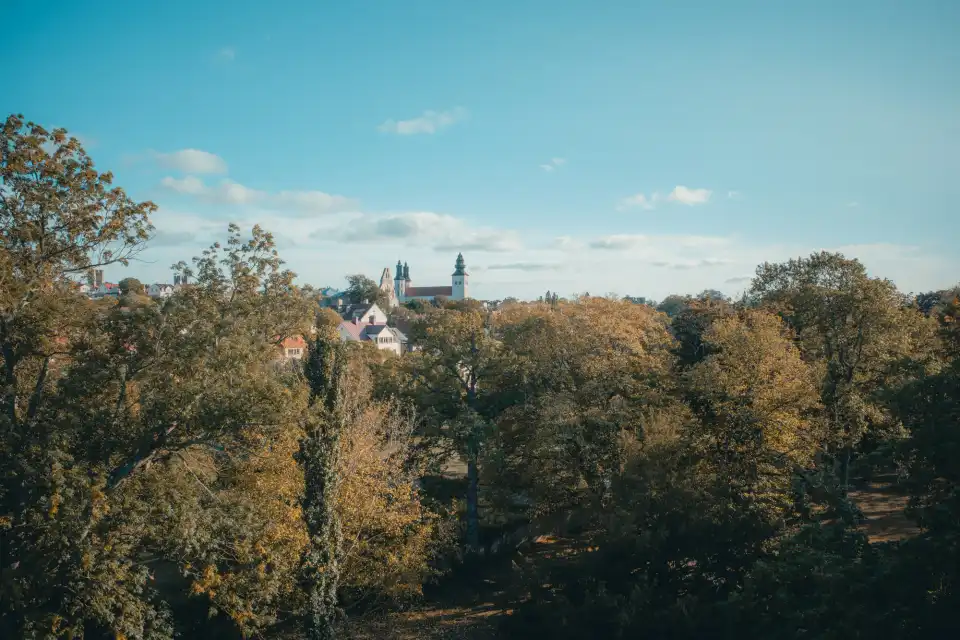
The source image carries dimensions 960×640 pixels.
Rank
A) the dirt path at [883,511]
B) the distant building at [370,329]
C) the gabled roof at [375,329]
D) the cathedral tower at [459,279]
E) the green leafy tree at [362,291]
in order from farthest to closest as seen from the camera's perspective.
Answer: the cathedral tower at [459,279] < the green leafy tree at [362,291] < the gabled roof at [375,329] < the distant building at [370,329] < the dirt path at [883,511]

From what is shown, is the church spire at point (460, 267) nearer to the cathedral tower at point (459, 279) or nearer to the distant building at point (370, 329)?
the cathedral tower at point (459, 279)

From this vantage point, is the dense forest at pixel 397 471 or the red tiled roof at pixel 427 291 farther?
the red tiled roof at pixel 427 291

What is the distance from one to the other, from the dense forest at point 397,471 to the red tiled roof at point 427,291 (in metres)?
164

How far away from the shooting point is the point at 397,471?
66.3ft

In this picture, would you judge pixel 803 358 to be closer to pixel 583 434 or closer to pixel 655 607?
pixel 583 434

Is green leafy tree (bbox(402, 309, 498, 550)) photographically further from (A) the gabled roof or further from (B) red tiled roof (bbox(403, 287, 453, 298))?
(B) red tiled roof (bbox(403, 287, 453, 298))

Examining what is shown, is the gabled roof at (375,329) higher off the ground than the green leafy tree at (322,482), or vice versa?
the gabled roof at (375,329)

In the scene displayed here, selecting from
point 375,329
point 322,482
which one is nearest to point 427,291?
point 375,329

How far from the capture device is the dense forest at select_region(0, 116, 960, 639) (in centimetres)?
1155

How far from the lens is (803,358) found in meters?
28.4

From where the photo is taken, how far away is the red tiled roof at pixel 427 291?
189500 millimetres

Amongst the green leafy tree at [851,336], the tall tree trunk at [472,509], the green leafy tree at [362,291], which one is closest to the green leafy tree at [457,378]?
the tall tree trunk at [472,509]

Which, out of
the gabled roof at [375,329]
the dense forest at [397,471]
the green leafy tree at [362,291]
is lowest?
the dense forest at [397,471]

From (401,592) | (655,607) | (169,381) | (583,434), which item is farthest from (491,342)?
(169,381)
